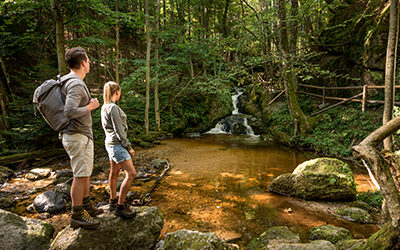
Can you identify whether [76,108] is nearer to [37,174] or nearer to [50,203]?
[50,203]

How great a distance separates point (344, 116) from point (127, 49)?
708 inches

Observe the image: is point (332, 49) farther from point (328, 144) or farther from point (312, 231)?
point (312, 231)

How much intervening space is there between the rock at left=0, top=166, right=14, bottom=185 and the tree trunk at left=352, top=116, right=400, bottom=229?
27.8ft

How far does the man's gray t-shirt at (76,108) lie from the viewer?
2037 mm

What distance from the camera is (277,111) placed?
1301 cm

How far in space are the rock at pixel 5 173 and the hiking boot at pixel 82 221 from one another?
5500 mm

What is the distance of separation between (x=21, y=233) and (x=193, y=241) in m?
2.29

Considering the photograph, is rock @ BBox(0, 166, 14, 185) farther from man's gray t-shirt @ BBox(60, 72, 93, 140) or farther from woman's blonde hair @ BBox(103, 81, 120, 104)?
man's gray t-shirt @ BBox(60, 72, 93, 140)

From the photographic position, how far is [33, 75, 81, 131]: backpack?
2033mm

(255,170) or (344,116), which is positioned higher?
(344,116)

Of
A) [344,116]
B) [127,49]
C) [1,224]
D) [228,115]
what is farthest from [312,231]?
[127,49]

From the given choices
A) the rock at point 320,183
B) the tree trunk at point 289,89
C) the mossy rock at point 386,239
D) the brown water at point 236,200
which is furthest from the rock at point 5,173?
the tree trunk at point 289,89

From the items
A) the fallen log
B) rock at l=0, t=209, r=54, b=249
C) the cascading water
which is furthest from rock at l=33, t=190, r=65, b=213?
the cascading water

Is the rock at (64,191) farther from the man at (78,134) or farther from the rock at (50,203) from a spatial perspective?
the man at (78,134)
